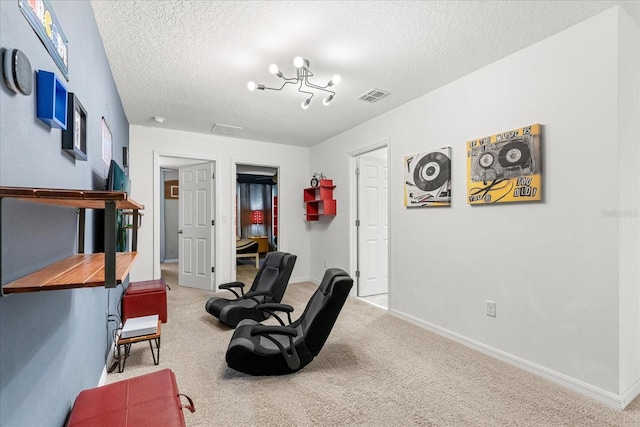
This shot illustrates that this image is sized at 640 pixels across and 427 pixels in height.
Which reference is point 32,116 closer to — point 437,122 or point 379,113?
point 437,122

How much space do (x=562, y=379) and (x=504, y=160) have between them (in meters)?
1.67

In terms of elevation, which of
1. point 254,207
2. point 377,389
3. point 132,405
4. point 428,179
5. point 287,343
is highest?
point 428,179

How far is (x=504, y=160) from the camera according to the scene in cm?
252

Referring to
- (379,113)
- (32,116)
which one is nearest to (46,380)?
(32,116)

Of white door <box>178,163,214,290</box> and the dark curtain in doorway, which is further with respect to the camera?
the dark curtain in doorway

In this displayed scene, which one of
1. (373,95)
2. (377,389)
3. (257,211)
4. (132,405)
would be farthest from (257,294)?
(257,211)

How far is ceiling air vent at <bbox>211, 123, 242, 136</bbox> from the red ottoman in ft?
7.93

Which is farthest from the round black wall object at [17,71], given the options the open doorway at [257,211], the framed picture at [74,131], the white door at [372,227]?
the open doorway at [257,211]

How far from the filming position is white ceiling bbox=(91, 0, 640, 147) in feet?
6.54

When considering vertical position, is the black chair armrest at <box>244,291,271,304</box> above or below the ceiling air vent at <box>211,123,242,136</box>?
below

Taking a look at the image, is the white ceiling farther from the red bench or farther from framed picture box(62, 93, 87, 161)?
the red bench

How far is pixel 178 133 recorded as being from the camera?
471 centimetres

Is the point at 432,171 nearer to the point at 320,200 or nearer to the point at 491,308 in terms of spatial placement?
the point at 491,308

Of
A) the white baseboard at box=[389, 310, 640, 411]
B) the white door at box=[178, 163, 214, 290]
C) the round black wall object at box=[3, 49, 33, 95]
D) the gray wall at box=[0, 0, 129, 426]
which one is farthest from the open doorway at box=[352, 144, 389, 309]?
the round black wall object at box=[3, 49, 33, 95]
